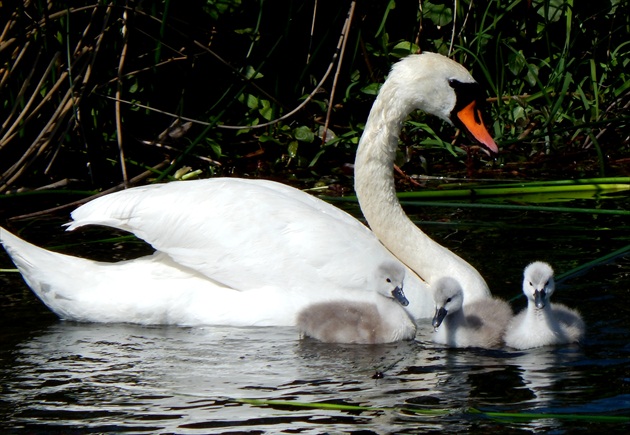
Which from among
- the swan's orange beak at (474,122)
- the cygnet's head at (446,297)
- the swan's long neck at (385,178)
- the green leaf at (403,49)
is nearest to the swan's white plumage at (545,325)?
the cygnet's head at (446,297)

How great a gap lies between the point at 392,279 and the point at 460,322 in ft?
1.16

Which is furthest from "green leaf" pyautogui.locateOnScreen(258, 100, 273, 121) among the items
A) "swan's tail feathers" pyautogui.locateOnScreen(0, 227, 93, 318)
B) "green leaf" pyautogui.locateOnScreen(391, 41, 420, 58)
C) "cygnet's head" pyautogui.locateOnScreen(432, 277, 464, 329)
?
"cygnet's head" pyautogui.locateOnScreen(432, 277, 464, 329)

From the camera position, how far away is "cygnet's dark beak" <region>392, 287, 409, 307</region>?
5.51 meters

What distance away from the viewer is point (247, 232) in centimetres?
591

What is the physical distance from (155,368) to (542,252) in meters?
2.49

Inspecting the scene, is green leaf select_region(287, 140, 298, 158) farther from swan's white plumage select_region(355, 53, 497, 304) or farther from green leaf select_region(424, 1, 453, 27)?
swan's white plumage select_region(355, 53, 497, 304)

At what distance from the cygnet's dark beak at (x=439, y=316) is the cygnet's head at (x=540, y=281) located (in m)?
0.37

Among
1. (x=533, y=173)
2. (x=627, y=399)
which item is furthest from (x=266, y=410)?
(x=533, y=173)

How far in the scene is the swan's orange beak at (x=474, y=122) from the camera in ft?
21.2

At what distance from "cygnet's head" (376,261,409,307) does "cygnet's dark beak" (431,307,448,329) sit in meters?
0.21

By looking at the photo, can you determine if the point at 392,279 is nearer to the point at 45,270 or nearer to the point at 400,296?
the point at 400,296

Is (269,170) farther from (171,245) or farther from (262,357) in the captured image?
(262,357)

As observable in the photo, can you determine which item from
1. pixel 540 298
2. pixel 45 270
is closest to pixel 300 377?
pixel 540 298

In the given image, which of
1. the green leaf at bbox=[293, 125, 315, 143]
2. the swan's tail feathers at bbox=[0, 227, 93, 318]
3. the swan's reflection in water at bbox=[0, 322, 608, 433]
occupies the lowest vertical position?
the swan's reflection in water at bbox=[0, 322, 608, 433]
